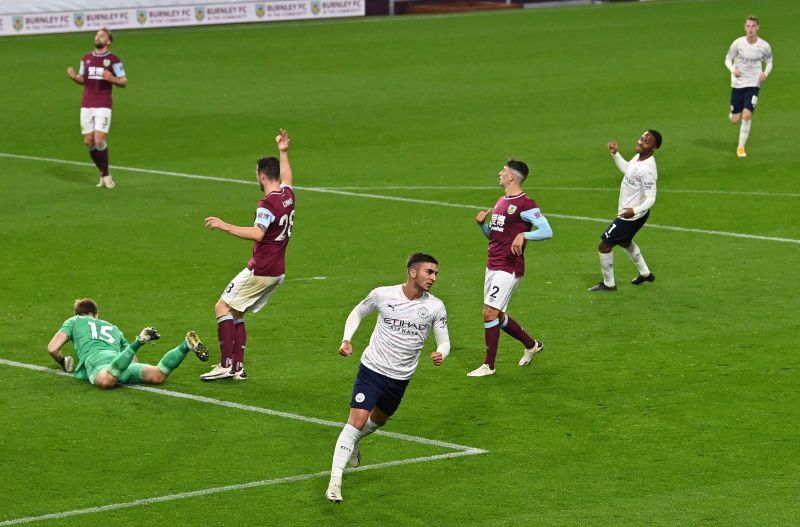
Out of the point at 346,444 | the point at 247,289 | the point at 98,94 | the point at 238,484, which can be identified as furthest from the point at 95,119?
the point at 346,444

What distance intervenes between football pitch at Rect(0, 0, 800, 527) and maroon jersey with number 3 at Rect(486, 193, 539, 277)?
1.20 meters

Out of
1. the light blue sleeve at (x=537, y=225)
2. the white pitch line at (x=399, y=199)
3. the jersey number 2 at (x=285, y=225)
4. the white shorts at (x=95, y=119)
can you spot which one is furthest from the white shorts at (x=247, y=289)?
the white shorts at (x=95, y=119)

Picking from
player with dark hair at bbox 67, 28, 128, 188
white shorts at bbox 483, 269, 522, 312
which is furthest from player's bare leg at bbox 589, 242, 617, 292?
player with dark hair at bbox 67, 28, 128, 188

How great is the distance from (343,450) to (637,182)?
8.83 m

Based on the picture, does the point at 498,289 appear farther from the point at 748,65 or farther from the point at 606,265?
the point at 748,65

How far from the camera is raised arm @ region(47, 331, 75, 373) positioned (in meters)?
16.1

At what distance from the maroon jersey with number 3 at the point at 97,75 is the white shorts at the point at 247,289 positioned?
12150 mm

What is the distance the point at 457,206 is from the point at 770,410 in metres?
11.9

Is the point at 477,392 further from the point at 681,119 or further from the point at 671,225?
the point at 681,119

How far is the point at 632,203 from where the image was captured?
67.1ft

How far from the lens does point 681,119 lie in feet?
115

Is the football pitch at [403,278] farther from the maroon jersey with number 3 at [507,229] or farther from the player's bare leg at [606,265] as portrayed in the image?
the maroon jersey with number 3 at [507,229]

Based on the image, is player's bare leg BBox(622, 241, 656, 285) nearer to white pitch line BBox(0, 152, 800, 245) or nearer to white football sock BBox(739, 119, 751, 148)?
white pitch line BBox(0, 152, 800, 245)

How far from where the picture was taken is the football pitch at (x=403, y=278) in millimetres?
13094
